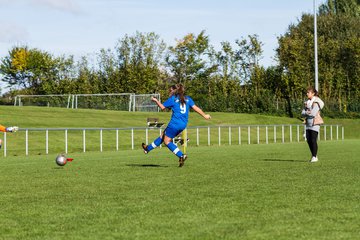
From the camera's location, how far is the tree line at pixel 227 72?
6288 cm

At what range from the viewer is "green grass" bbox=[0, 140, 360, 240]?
696 centimetres

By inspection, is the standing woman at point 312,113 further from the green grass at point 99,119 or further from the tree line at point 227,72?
the tree line at point 227,72

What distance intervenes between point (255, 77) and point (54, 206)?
58513 mm

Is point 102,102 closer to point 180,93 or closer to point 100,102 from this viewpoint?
point 100,102

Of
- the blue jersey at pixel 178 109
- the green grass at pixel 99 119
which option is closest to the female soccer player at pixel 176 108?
the blue jersey at pixel 178 109

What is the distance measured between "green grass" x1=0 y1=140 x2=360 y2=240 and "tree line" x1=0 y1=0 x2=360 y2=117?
47.6 m

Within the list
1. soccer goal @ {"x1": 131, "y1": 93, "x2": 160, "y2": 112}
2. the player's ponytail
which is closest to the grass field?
soccer goal @ {"x1": 131, "y1": 93, "x2": 160, "y2": 112}

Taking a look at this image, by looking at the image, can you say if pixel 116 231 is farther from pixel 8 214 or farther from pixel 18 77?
pixel 18 77

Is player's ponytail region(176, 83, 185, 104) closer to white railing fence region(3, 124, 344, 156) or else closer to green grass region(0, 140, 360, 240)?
green grass region(0, 140, 360, 240)

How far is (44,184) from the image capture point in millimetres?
12586

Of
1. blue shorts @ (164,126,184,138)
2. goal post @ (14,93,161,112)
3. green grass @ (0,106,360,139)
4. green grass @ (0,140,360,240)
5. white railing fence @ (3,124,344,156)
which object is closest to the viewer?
green grass @ (0,140,360,240)

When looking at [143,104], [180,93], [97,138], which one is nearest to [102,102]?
[143,104]

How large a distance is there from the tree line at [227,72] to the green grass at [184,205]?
4765cm

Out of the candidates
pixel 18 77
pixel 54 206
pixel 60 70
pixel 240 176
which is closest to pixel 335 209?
pixel 54 206
